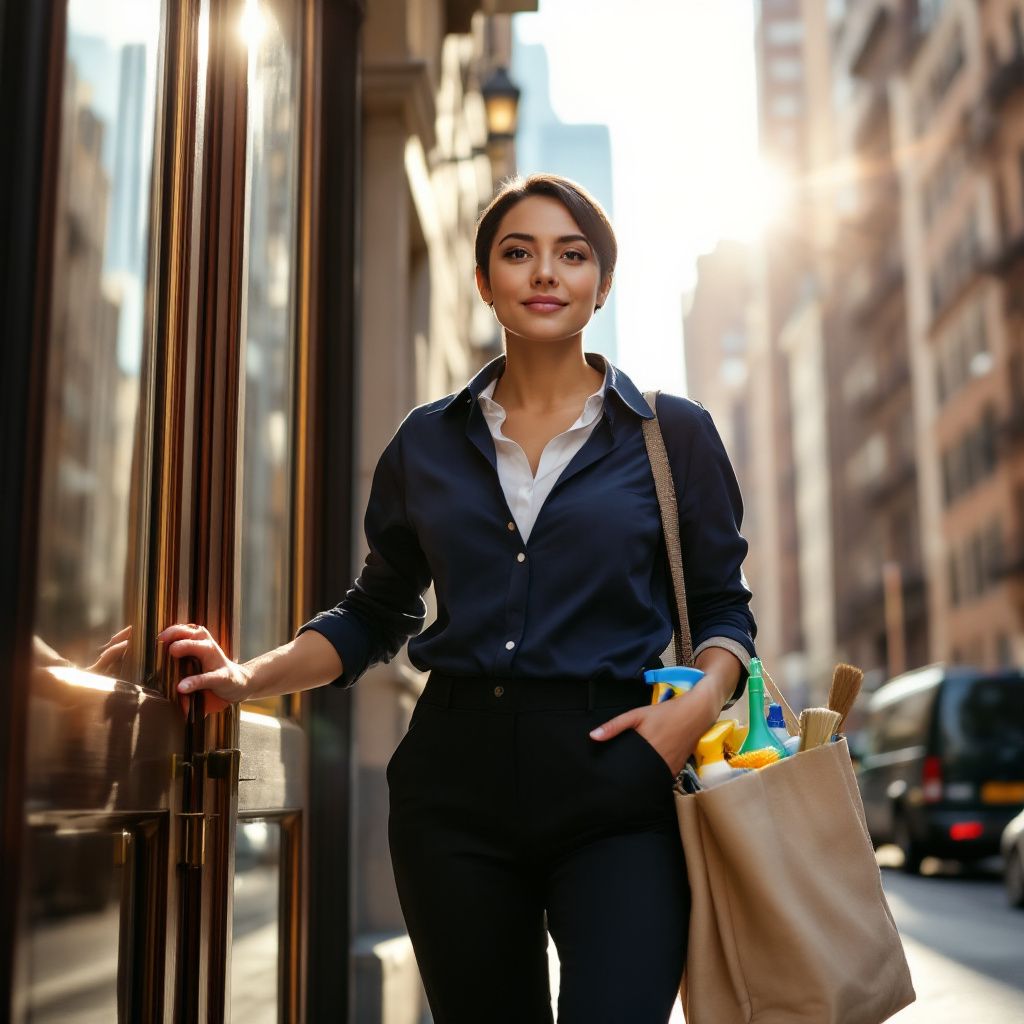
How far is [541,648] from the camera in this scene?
2.71m

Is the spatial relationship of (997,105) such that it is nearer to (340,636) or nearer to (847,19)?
(847,19)

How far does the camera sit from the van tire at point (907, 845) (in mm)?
17188

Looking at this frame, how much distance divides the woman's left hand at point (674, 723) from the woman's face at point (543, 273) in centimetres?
72

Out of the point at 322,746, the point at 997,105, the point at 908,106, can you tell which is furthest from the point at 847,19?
the point at 322,746

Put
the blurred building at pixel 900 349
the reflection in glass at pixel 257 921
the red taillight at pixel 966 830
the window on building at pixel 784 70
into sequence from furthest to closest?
the window on building at pixel 784 70 → the blurred building at pixel 900 349 → the red taillight at pixel 966 830 → the reflection in glass at pixel 257 921

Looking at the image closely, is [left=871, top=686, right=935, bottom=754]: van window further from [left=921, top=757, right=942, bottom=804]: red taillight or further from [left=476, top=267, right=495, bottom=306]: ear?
[left=476, top=267, right=495, bottom=306]: ear

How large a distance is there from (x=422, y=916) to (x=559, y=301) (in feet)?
3.62

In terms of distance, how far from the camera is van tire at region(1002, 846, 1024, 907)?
1243cm

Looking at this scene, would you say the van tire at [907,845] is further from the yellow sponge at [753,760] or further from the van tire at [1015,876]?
the yellow sponge at [753,760]

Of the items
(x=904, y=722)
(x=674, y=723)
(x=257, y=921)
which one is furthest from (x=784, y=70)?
(x=674, y=723)

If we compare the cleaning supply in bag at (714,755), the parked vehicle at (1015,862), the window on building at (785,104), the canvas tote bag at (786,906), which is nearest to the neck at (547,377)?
the cleaning supply in bag at (714,755)

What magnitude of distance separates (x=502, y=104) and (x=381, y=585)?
9.42m

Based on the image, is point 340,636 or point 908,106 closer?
point 340,636

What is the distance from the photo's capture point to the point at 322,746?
511 centimetres
